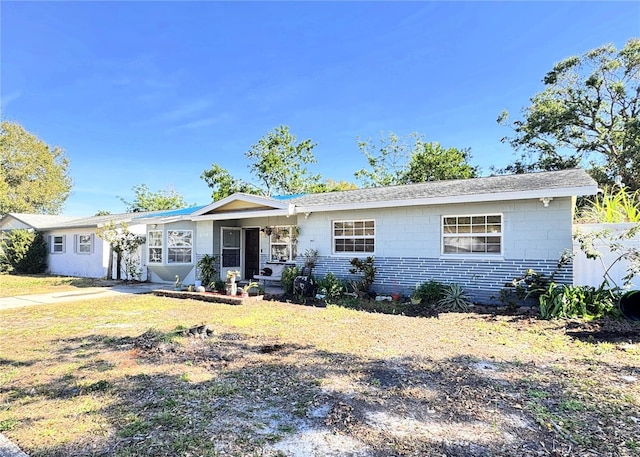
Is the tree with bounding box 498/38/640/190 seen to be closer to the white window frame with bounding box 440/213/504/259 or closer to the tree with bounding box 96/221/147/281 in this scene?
the white window frame with bounding box 440/213/504/259

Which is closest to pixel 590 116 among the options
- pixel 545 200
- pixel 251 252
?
pixel 545 200

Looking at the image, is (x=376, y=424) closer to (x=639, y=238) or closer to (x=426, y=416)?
(x=426, y=416)

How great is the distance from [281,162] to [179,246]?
19.7 m

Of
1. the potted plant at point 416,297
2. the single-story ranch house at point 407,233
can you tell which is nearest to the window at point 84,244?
the single-story ranch house at point 407,233

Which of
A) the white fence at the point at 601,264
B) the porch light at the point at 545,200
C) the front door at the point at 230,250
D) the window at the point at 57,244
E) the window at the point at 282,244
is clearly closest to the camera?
the white fence at the point at 601,264

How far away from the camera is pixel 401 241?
10.4 meters

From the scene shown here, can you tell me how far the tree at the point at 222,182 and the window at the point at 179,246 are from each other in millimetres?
18108

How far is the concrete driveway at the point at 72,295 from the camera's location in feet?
34.6

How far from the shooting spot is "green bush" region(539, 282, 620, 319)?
7.38m

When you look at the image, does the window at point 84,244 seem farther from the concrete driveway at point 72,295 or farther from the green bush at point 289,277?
the green bush at point 289,277

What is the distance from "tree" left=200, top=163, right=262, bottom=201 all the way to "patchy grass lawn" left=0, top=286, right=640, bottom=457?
84.1 feet

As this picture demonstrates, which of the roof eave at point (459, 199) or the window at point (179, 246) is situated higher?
the roof eave at point (459, 199)

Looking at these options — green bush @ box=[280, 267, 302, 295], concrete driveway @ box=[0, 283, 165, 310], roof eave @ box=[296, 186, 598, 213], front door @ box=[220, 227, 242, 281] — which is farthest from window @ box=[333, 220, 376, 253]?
concrete driveway @ box=[0, 283, 165, 310]

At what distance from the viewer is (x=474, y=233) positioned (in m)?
9.47
